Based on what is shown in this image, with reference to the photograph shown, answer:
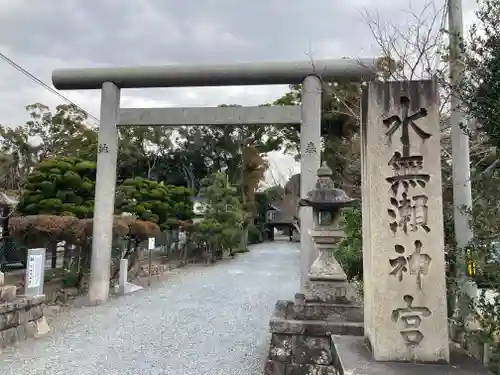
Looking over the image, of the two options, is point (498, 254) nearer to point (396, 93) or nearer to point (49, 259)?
point (396, 93)

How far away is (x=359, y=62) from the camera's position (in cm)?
639

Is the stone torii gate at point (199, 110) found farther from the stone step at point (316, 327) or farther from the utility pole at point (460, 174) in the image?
the stone step at point (316, 327)

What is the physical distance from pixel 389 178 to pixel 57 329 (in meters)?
5.73

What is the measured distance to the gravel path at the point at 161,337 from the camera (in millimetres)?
4469

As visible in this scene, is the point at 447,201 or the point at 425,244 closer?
the point at 425,244

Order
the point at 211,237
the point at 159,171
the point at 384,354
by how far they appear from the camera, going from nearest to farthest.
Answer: the point at 384,354
the point at 211,237
the point at 159,171

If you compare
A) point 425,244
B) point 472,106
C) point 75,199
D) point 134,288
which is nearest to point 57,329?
point 134,288

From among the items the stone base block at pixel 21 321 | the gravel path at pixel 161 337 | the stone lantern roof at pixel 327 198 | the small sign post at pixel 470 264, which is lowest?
the gravel path at pixel 161 337

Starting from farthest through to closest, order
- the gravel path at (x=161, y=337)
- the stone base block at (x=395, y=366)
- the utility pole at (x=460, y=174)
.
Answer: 1. the gravel path at (x=161, y=337)
2. the utility pole at (x=460, y=174)
3. the stone base block at (x=395, y=366)

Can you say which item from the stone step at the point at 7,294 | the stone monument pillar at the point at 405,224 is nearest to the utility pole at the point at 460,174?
the stone monument pillar at the point at 405,224

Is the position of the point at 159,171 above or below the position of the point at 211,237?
above

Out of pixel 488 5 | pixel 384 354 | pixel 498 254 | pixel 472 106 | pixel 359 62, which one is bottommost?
pixel 384 354

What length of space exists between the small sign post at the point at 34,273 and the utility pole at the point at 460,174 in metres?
5.68

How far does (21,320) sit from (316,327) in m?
4.22
